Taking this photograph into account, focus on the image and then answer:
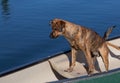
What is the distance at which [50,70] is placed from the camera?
26.8 feet

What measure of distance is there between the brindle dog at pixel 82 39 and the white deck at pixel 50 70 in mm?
362

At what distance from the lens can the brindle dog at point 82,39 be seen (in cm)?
731

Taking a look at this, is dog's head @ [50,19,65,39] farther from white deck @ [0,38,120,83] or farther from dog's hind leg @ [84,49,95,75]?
white deck @ [0,38,120,83]

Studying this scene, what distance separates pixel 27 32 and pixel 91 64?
6.35m

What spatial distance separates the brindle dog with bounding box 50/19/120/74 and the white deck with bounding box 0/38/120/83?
14.3 inches

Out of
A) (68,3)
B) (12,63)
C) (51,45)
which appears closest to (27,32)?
(51,45)

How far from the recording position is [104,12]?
1620 cm

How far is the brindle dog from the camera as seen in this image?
24.0 feet

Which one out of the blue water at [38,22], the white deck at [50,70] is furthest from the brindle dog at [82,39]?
the blue water at [38,22]

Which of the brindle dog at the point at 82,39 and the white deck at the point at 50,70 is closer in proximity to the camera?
the brindle dog at the point at 82,39

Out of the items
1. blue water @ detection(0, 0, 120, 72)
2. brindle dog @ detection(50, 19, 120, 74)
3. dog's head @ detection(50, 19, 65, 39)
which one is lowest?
blue water @ detection(0, 0, 120, 72)

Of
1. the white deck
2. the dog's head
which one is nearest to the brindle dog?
the dog's head

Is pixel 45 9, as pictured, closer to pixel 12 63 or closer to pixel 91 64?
pixel 12 63

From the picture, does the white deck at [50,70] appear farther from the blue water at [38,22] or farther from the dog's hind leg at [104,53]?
the blue water at [38,22]
